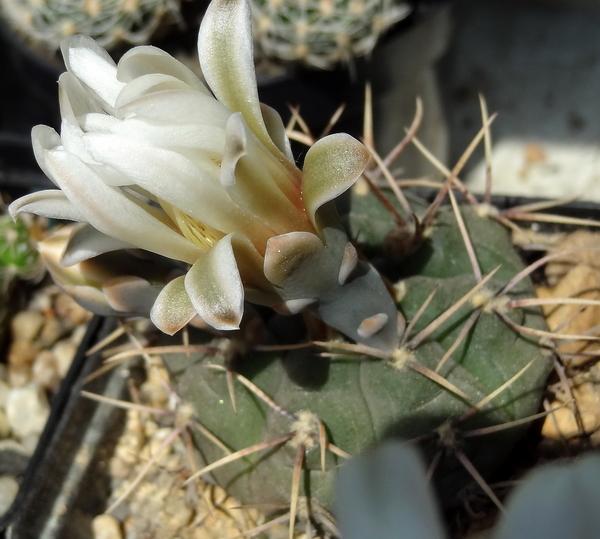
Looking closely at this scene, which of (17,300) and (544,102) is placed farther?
(544,102)

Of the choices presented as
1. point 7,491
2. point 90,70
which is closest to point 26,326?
point 7,491

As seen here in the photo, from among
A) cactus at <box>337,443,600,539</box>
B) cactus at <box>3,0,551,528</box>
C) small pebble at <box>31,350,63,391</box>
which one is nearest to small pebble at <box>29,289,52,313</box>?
small pebble at <box>31,350,63,391</box>

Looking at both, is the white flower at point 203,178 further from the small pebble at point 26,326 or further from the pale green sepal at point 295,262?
the small pebble at point 26,326

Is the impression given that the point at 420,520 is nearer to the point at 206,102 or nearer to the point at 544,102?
the point at 206,102

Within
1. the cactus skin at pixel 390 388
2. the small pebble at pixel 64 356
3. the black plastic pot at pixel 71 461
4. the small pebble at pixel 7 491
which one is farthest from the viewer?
the small pebble at pixel 64 356

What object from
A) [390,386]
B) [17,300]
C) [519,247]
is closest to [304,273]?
[390,386]

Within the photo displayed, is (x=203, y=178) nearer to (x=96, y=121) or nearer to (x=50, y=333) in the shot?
(x=96, y=121)

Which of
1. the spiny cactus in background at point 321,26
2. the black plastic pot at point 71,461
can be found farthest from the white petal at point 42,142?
the spiny cactus in background at point 321,26
